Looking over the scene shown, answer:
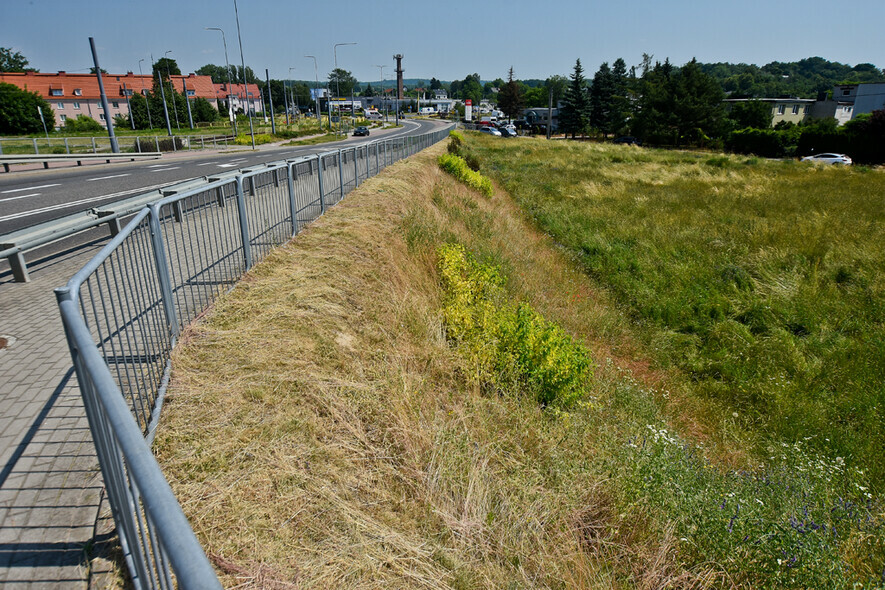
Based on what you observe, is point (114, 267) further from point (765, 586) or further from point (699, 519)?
point (765, 586)

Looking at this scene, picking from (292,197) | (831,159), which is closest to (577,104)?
(831,159)

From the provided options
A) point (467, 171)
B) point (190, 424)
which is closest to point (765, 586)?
point (190, 424)

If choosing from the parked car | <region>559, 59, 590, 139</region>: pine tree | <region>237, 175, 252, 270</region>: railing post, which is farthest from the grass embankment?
<region>559, 59, 590, 139</region>: pine tree

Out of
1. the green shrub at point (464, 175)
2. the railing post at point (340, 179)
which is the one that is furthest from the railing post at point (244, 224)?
the green shrub at point (464, 175)

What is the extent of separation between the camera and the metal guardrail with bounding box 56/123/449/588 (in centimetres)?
128

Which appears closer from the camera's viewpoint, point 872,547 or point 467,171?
point 872,547

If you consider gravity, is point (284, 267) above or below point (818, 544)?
above

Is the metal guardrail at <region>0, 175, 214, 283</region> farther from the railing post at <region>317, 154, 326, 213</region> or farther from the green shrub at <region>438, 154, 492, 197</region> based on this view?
the green shrub at <region>438, 154, 492, 197</region>

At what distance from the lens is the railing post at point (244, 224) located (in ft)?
19.8

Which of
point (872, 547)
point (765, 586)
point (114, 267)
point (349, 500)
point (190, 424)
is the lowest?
point (872, 547)

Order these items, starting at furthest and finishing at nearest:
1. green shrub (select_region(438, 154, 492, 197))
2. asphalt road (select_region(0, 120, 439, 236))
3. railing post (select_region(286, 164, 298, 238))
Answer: green shrub (select_region(438, 154, 492, 197)), asphalt road (select_region(0, 120, 439, 236)), railing post (select_region(286, 164, 298, 238))

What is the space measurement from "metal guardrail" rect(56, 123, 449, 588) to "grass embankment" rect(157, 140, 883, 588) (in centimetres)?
30

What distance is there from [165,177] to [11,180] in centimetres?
500

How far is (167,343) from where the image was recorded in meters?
4.34
